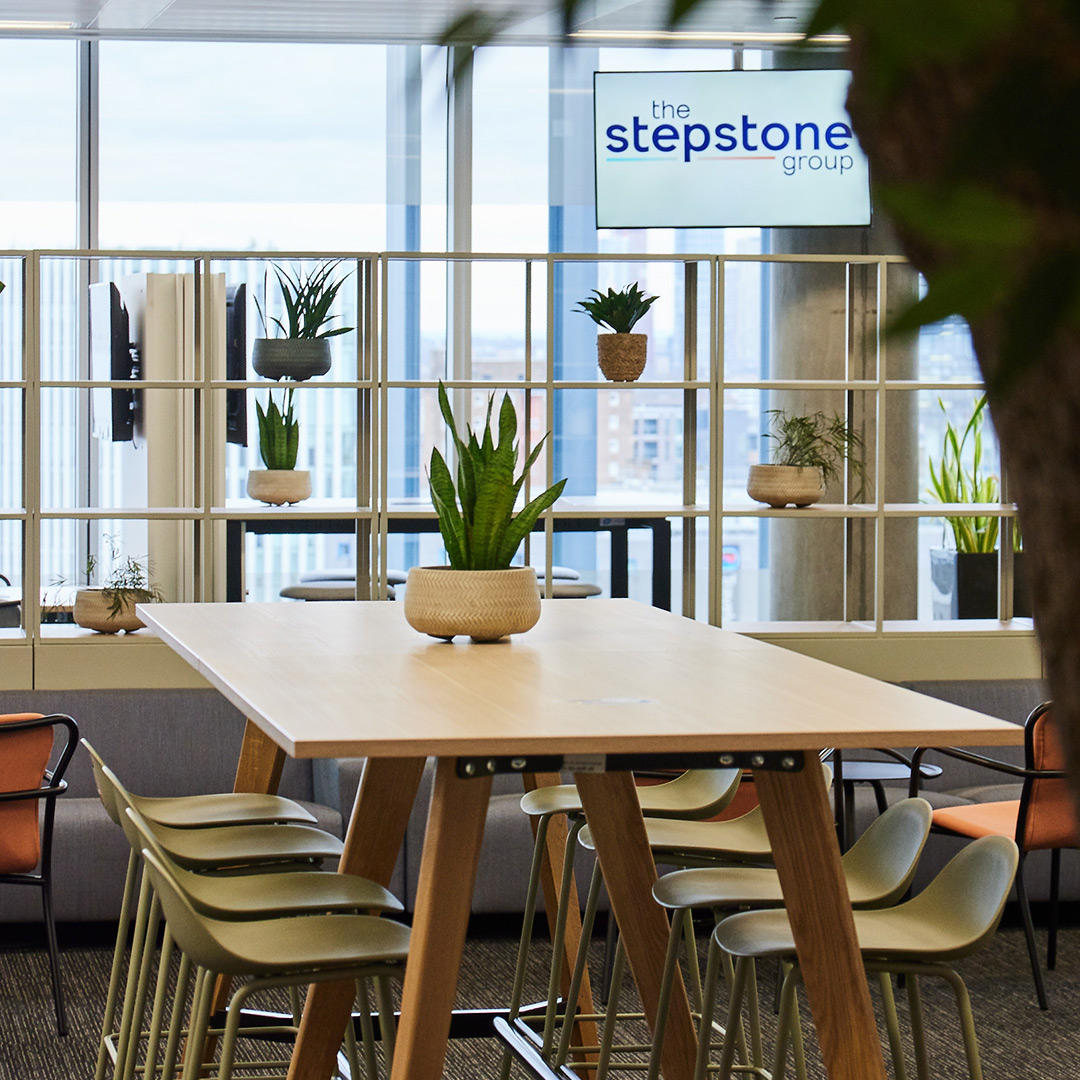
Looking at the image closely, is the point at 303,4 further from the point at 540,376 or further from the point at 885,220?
the point at 885,220

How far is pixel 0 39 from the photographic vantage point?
7438 millimetres

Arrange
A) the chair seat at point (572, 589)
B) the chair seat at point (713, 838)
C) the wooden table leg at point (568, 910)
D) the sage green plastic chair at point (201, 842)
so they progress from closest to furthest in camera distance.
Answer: the sage green plastic chair at point (201, 842) < the chair seat at point (713, 838) < the wooden table leg at point (568, 910) < the chair seat at point (572, 589)

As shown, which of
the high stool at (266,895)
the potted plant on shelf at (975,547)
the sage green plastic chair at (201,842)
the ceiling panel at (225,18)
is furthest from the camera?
the ceiling panel at (225,18)

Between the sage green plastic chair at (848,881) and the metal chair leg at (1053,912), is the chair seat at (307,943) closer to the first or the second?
the sage green plastic chair at (848,881)

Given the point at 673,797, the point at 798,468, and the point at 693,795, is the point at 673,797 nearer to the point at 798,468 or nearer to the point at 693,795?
the point at 693,795

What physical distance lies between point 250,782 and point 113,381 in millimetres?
2142

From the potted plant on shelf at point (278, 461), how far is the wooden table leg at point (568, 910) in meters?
1.88

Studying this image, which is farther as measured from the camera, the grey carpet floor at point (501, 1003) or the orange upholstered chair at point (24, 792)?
the orange upholstered chair at point (24, 792)

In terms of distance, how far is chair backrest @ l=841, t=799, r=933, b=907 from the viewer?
2.33m

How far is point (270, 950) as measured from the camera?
206 cm

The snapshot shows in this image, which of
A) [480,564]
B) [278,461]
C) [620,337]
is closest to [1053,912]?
[620,337]

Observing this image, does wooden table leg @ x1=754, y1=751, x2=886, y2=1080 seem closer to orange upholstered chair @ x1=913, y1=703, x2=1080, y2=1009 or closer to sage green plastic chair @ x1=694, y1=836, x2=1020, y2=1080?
sage green plastic chair @ x1=694, y1=836, x2=1020, y2=1080

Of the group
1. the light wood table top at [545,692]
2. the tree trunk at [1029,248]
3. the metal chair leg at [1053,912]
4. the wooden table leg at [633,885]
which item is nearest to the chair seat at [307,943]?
the light wood table top at [545,692]

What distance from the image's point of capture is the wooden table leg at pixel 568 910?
325 centimetres
